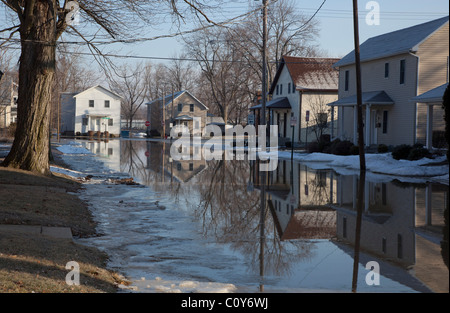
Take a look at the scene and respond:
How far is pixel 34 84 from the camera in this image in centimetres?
1800

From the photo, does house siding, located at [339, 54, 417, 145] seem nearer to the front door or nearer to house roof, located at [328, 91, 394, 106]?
the front door

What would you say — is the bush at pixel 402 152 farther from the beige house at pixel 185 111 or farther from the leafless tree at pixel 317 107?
the beige house at pixel 185 111

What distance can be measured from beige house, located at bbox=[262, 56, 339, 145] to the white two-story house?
37091mm

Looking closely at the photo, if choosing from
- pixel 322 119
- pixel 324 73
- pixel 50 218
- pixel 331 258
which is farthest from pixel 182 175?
pixel 324 73

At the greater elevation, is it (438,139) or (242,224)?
(438,139)

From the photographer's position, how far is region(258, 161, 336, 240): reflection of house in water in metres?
11.6

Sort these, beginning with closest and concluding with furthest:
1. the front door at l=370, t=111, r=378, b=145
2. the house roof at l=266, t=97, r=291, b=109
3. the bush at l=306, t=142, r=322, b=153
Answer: the front door at l=370, t=111, r=378, b=145 < the bush at l=306, t=142, r=322, b=153 < the house roof at l=266, t=97, r=291, b=109

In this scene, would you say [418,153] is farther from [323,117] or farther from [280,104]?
[280,104]

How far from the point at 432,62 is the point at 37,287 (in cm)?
3097

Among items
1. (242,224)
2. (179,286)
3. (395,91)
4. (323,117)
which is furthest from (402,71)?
(179,286)

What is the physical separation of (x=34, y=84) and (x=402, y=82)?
2429cm

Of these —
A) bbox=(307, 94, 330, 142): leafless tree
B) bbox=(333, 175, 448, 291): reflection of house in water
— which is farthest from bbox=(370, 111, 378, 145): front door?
bbox=(333, 175, 448, 291): reflection of house in water

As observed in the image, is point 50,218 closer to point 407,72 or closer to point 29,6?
point 29,6

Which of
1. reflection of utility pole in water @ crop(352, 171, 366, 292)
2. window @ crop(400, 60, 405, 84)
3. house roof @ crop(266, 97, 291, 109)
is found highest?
window @ crop(400, 60, 405, 84)
